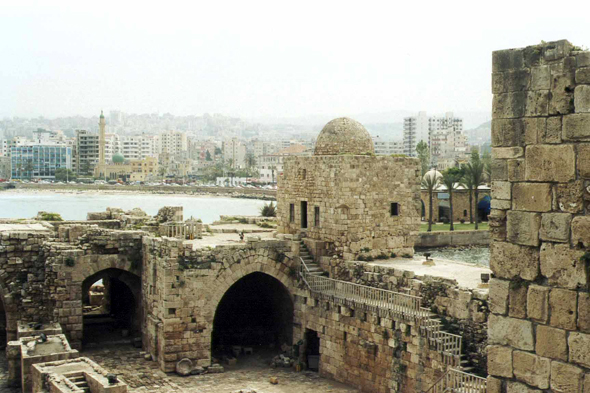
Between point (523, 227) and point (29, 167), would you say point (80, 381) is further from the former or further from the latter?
point (29, 167)

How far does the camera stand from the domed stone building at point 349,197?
62.8 feet

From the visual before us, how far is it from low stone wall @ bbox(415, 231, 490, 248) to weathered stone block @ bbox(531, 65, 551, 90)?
40.8 metres

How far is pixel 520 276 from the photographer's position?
601 centimetres

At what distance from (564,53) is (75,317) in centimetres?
1676

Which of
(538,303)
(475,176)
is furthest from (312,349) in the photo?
(475,176)

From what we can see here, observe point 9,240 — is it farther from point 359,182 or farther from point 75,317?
point 359,182

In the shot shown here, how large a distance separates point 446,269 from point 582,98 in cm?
1209

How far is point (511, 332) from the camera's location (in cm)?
603

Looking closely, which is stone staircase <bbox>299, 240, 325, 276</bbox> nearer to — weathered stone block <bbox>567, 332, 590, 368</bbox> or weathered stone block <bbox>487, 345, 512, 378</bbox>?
weathered stone block <bbox>487, 345, 512, 378</bbox>

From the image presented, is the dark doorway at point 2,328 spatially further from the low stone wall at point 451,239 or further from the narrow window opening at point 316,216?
the low stone wall at point 451,239

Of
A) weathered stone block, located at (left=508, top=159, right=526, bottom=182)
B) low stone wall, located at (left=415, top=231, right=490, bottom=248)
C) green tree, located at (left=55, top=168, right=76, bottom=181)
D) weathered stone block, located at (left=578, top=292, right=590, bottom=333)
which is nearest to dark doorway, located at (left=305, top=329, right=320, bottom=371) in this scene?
Result: weathered stone block, located at (left=508, top=159, right=526, bottom=182)

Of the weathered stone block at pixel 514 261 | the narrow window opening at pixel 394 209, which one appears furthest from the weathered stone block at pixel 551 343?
the narrow window opening at pixel 394 209

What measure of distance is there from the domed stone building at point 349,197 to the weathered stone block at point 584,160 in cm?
1340

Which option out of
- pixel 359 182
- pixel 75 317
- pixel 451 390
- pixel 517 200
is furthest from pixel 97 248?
pixel 517 200
